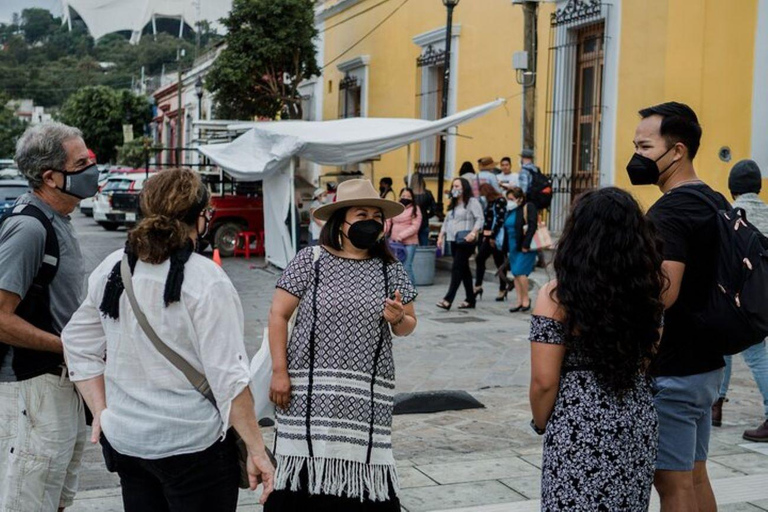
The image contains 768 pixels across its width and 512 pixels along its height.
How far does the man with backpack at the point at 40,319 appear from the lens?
11.8 ft

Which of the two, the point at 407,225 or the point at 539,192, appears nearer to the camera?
the point at 539,192

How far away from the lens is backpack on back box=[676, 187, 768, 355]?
367cm

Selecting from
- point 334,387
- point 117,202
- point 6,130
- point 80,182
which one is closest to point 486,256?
point 334,387

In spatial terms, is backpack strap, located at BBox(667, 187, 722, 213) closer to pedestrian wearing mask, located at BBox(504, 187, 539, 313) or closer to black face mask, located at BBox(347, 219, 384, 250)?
black face mask, located at BBox(347, 219, 384, 250)

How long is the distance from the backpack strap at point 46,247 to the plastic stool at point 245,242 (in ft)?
52.4

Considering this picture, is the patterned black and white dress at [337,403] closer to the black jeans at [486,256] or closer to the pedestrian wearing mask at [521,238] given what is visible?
the pedestrian wearing mask at [521,238]

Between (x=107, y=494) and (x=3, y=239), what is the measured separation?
2.16 m

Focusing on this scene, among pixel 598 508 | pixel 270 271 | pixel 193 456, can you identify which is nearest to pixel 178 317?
pixel 193 456

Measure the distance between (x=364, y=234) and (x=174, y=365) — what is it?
129 cm

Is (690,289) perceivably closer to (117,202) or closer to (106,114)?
(117,202)

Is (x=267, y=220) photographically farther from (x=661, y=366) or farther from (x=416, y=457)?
(x=661, y=366)

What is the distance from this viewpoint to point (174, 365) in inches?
121

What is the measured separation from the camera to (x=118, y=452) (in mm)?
3164

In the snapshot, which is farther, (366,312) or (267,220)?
(267,220)
